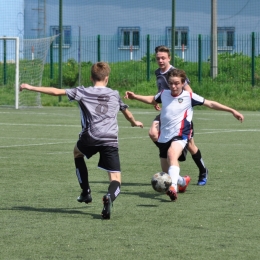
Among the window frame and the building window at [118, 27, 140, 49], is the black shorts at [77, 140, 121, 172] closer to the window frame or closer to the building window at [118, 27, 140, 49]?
the window frame

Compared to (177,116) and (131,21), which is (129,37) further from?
(177,116)

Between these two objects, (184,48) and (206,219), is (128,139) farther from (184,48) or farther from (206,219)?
(184,48)

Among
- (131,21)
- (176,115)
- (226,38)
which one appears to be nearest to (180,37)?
(226,38)

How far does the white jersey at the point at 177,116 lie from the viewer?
30.5 ft

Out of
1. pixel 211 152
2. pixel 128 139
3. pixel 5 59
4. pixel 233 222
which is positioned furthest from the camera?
pixel 5 59

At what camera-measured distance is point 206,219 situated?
25.1 feet

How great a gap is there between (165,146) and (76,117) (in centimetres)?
1408

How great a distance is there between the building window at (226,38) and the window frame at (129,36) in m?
3.74

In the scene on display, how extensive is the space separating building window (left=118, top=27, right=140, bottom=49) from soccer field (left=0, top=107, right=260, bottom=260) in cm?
2207

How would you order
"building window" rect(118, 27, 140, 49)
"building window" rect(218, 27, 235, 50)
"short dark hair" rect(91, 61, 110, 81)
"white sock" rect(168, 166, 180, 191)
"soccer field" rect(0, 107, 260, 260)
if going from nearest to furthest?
"soccer field" rect(0, 107, 260, 260) → "short dark hair" rect(91, 61, 110, 81) → "white sock" rect(168, 166, 180, 191) → "building window" rect(218, 27, 235, 50) → "building window" rect(118, 27, 140, 49)

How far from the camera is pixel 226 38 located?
37562mm

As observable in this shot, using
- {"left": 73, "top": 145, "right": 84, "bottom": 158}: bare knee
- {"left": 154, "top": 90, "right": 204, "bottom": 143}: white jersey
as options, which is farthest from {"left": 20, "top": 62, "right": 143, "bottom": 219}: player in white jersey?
{"left": 154, "top": 90, "right": 204, "bottom": 143}: white jersey

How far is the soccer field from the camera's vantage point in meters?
6.32

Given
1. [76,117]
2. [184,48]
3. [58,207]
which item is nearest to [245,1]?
[184,48]
